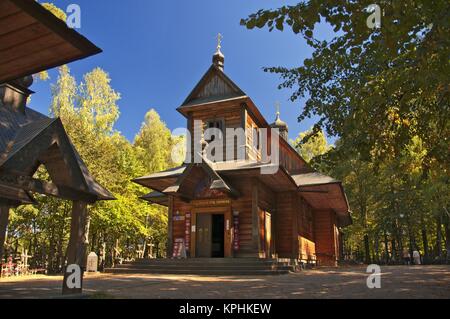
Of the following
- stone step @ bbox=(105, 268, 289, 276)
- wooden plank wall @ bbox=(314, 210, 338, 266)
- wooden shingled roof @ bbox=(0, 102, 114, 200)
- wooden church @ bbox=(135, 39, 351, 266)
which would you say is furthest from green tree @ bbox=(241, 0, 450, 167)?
wooden plank wall @ bbox=(314, 210, 338, 266)

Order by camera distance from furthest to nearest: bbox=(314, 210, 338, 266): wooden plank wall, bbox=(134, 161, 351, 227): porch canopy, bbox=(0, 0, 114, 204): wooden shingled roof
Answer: bbox=(314, 210, 338, 266): wooden plank wall < bbox=(134, 161, 351, 227): porch canopy < bbox=(0, 0, 114, 204): wooden shingled roof

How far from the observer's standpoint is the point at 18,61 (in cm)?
493

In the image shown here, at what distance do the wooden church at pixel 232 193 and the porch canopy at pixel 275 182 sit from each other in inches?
1.8

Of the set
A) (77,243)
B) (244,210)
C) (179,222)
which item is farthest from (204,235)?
(77,243)

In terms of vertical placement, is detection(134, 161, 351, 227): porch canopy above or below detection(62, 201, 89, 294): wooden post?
above

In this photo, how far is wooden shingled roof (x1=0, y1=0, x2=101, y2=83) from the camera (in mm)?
4129

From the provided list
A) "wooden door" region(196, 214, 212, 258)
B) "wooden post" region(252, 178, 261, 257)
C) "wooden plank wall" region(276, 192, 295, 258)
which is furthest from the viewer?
"wooden plank wall" region(276, 192, 295, 258)

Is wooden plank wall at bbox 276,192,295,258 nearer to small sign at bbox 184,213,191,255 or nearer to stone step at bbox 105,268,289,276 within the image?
small sign at bbox 184,213,191,255

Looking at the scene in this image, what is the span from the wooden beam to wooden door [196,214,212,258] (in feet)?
37.9

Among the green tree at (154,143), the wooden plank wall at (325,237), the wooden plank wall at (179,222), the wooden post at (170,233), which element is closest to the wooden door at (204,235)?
the wooden plank wall at (179,222)

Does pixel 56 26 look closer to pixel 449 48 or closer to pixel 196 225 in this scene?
pixel 449 48

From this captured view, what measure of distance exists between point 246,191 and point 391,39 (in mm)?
13811

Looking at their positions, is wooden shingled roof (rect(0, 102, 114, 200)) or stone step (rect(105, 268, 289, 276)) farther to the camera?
stone step (rect(105, 268, 289, 276))

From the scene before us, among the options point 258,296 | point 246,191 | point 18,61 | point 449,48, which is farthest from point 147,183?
point 449,48
